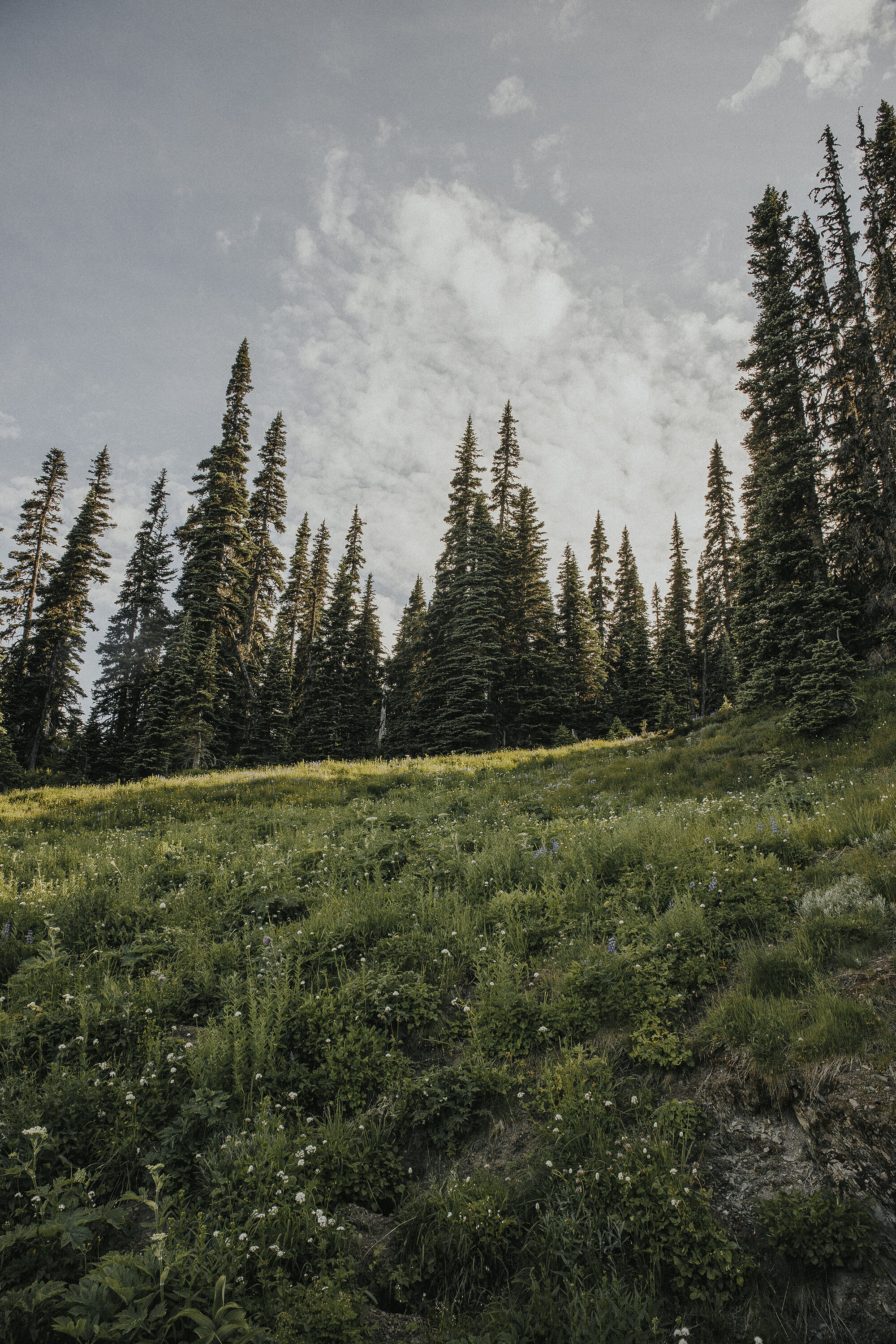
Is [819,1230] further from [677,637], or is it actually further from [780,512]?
[677,637]

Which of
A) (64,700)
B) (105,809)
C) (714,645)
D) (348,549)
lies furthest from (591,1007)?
(714,645)

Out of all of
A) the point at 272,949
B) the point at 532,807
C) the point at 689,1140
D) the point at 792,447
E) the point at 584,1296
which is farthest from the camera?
the point at 792,447

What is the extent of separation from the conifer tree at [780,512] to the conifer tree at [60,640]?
40635 millimetres

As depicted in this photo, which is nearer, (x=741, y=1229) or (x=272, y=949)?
(x=741, y=1229)

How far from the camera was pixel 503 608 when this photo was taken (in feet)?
125

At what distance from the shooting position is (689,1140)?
364 cm

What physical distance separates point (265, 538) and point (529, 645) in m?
21.2

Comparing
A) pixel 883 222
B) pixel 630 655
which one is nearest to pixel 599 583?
pixel 630 655

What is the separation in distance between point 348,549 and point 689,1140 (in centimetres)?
5099

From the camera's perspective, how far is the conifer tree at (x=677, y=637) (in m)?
49.2

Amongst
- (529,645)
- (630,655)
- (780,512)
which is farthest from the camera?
(630,655)

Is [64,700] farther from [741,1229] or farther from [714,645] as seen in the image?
[714,645]

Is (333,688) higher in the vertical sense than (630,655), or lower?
lower

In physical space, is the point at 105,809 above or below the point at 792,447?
below
